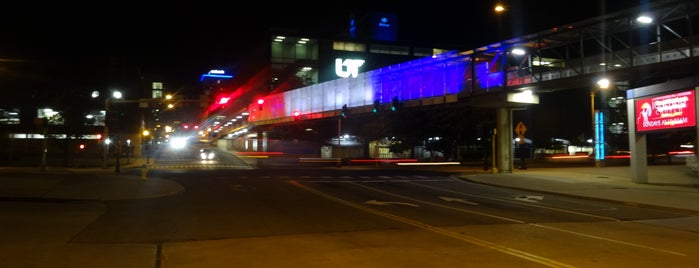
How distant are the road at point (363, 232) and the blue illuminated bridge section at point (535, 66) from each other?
9.66 metres

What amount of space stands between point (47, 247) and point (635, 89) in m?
24.1

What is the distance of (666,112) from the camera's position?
23.1m

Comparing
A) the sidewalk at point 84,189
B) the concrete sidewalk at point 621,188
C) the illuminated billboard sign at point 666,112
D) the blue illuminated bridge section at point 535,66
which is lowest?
the concrete sidewalk at point 621,188

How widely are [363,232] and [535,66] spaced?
67.7 ft

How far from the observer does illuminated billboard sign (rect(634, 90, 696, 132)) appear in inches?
864

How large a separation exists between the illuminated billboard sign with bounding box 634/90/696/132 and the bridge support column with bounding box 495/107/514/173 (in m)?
9.64

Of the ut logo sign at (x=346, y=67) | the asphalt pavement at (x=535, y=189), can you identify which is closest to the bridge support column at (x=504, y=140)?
the asphalt pavement at (x=535, y=189)

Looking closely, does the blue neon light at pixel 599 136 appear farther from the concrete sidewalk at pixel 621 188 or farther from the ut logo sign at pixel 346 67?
the ut logo sign at pixel 346 67

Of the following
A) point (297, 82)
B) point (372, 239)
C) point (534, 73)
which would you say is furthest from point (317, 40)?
point (372, 239)

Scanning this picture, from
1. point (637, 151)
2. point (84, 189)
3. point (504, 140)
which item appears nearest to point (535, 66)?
point (504, 140)

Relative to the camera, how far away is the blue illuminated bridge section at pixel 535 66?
23.8 m

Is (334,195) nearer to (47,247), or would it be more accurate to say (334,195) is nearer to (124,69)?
(47,247)

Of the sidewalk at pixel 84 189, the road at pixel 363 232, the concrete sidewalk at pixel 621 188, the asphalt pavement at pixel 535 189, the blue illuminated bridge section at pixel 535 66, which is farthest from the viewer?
the blue illuminated bridge section at pixel 535 66

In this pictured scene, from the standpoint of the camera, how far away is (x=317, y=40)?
298 ft
